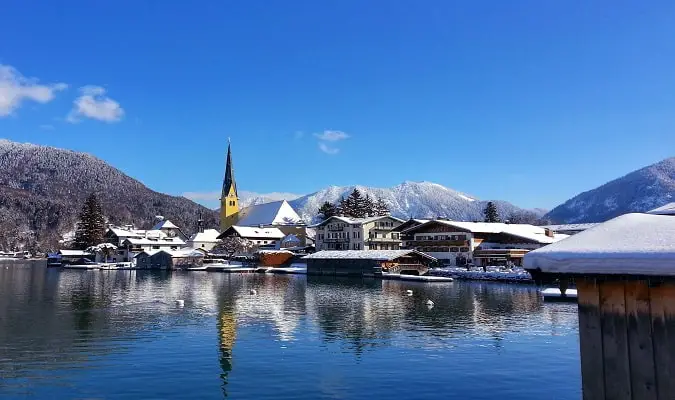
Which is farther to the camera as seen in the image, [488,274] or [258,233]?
[258,233]

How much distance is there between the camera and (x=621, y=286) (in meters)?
5.97

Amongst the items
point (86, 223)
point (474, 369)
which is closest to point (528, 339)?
point (474, 369)

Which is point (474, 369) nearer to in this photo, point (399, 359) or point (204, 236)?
point (399, 359)

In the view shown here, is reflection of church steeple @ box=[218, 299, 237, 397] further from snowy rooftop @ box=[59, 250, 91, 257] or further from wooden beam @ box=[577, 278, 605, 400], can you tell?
snowy rooftop @ box=[59, 250, 91, 257]

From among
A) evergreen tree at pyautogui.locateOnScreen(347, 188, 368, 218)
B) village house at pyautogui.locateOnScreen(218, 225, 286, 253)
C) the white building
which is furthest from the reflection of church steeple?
the white building

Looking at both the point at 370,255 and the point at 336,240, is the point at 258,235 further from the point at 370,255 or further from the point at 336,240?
the point at 370,255

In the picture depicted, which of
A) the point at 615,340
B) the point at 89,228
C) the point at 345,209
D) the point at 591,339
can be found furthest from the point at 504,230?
the point at 89,228

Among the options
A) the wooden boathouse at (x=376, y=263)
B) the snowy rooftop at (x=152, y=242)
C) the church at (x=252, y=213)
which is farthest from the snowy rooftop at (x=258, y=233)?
the wooden boathouse at (x=376, y=263)

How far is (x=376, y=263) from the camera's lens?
75.6 m

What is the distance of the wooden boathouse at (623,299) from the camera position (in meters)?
5.63

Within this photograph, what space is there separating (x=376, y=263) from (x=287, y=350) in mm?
54572

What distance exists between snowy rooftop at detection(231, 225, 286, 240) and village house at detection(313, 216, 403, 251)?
1032 inches

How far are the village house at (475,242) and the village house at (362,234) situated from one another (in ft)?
31.6

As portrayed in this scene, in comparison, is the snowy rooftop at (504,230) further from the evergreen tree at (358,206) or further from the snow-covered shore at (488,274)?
the evergreen tree at (358,206)
